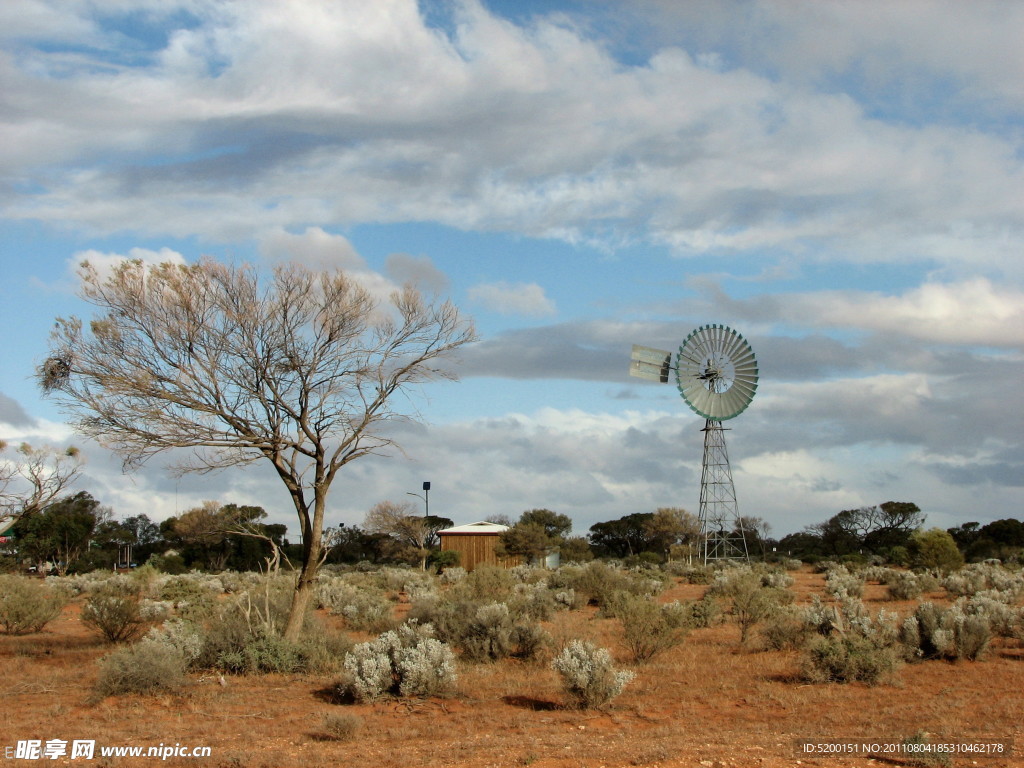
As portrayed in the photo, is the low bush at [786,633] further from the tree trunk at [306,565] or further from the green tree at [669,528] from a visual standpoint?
the green tree at [669,528]

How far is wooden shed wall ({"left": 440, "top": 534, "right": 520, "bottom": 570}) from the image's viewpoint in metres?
53.1

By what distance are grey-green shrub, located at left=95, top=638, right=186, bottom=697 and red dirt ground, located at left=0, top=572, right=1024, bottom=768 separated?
0.55 ft

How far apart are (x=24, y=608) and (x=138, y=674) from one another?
423 inches

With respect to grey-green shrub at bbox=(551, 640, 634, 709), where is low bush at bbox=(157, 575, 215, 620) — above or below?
above

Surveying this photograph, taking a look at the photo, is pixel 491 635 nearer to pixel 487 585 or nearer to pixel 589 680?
pixel 589 680

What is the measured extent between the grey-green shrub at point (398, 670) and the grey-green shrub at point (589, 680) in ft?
5.60

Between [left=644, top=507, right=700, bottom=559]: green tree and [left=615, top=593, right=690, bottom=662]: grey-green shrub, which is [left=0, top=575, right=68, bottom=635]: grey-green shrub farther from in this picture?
[left=644, top=507, right=700, bottom=559]: green tree

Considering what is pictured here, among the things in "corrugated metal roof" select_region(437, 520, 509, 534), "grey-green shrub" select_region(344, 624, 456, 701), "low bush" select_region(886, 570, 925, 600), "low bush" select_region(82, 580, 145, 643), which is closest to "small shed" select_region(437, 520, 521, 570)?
"corrugated metal roof" select_region(437, 520, 509, 534)

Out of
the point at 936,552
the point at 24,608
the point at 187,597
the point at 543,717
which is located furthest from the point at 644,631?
the point at 936,552

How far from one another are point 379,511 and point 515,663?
50221 mm

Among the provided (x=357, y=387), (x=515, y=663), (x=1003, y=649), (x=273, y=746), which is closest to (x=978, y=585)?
(x=1003, y=649)

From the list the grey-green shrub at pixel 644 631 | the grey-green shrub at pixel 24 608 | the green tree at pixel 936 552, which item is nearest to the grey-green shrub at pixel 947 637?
the grey-green shrub at pixel 644 631

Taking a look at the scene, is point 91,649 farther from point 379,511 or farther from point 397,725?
point 379,511

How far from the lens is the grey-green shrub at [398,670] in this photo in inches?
474
